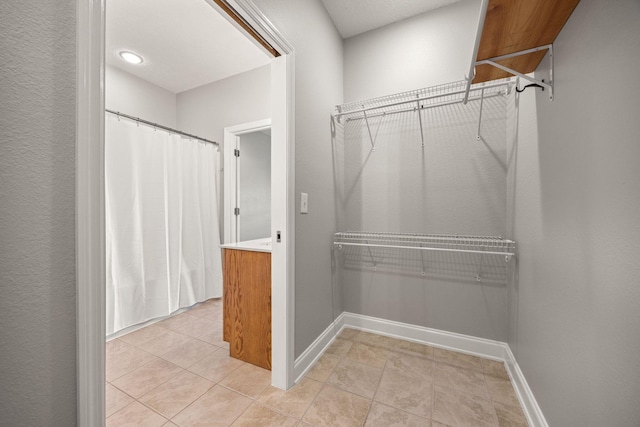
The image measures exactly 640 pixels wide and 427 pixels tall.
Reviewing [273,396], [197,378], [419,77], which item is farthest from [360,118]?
[197,378]

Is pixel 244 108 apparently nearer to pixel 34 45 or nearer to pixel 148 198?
pixel 148 198

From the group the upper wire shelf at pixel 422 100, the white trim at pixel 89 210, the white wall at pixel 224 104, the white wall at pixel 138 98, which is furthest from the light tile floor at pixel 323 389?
the white wall at pixel 138 98

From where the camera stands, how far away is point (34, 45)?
529 millimetres

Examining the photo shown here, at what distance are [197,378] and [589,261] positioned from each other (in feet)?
6.68

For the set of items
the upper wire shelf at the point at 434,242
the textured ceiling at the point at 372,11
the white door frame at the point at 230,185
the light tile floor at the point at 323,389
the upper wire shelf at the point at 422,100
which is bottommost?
the light tile floor at the point at 323,389

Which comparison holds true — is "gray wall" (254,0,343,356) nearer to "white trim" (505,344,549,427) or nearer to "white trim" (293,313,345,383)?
"white trim" (293,313,345,383)

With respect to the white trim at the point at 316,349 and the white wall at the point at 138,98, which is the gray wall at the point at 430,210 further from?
the white wall at the point at 138,98

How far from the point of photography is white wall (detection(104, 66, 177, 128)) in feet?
8.71

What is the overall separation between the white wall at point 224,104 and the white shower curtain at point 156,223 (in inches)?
13.6

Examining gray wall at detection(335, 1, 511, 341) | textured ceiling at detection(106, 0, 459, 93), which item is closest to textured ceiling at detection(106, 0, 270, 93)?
textured ceiling at detection(106, 0, 459, 93)

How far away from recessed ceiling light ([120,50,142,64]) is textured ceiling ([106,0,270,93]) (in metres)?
0.05

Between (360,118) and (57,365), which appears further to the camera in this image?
(360,118)

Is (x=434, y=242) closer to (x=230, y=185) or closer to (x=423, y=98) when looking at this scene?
(x=423, y=98)

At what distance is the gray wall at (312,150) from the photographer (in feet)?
5.02
